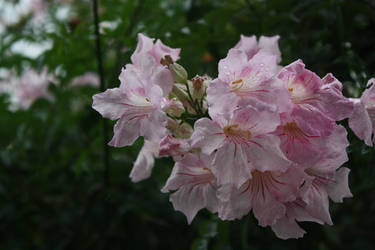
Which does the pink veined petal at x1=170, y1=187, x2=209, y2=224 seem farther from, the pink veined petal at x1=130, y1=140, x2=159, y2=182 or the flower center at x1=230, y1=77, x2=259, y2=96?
the flower center at x1=230, y1=77, x2=259, y2=96

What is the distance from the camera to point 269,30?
5.16ft

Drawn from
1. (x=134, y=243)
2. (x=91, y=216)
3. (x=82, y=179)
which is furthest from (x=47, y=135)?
(x=134, y=243)

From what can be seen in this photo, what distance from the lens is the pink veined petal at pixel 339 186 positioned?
2.97 feet

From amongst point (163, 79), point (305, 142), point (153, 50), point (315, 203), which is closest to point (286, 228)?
point (315, 203)

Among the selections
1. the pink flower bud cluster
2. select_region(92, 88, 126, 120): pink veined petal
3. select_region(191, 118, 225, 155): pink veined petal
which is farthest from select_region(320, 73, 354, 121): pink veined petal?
the pink flower bud cluster

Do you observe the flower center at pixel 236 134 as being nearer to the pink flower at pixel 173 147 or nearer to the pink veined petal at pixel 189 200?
the pink flower at pixel 173 147

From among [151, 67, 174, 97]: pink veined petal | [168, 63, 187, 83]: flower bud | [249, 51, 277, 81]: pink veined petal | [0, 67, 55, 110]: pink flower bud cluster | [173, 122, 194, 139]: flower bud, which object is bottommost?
[0, 67, 55, 110]: pink flower bud cluster

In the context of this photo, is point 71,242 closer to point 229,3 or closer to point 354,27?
point 229,3

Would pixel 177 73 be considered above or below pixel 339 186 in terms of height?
above

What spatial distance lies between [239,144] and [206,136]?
81 mm

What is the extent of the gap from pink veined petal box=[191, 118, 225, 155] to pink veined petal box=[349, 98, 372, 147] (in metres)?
0.31

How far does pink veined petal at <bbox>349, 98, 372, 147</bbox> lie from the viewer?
810 mm

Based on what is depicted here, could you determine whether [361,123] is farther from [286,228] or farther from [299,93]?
[286,228]

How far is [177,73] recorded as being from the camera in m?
0.94
